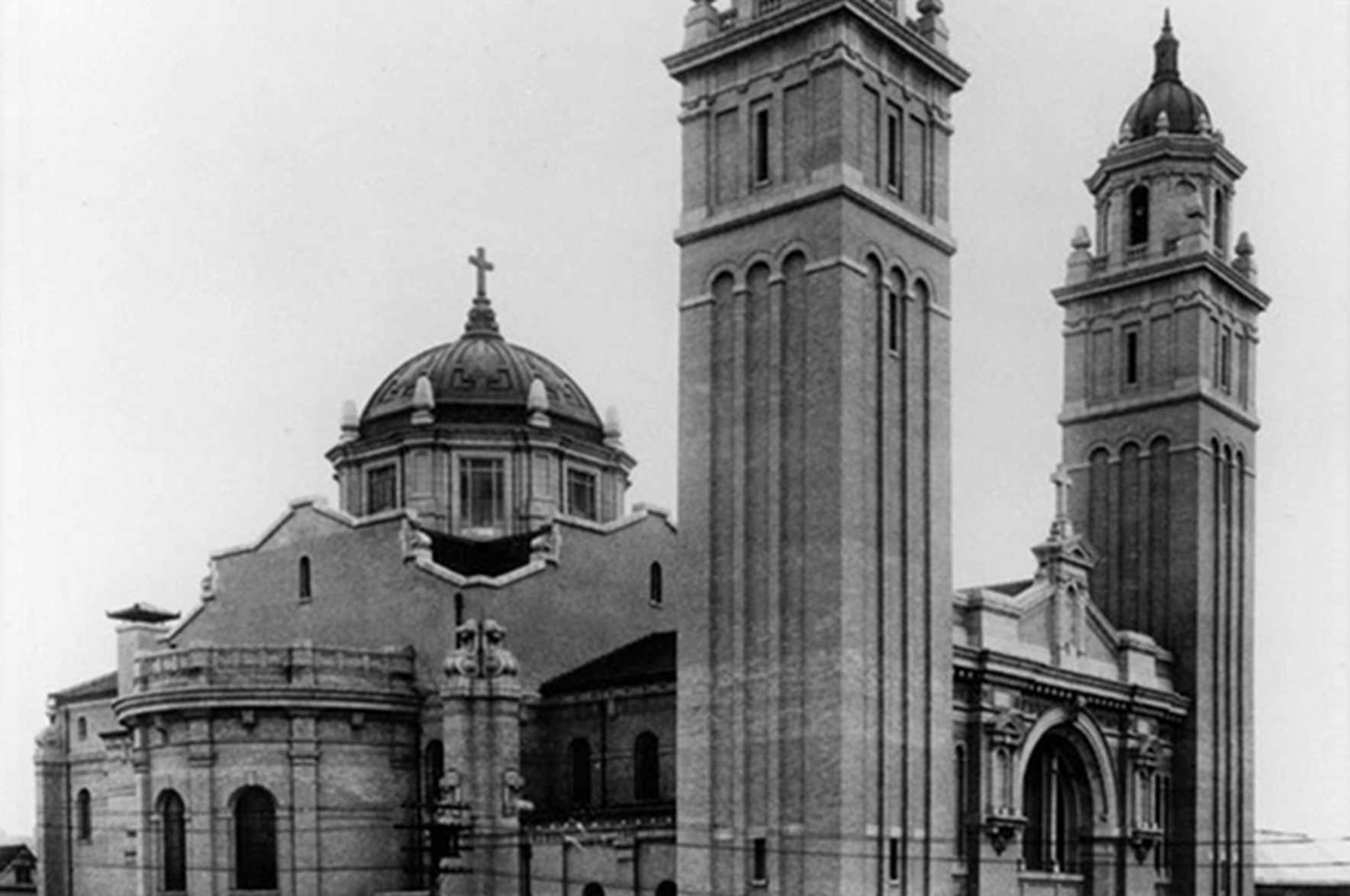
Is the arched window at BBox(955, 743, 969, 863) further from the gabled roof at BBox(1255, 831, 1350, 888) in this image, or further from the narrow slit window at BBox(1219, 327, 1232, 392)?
the gabled roof at BBox(1255, 831, 1350, 888)

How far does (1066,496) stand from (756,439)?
1665cm

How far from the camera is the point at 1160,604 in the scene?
53.3 meters

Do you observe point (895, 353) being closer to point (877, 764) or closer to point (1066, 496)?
point (877, 764)

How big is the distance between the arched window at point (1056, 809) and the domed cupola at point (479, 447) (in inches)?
683

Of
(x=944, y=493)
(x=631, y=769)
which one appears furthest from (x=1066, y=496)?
(x=631, y=769)

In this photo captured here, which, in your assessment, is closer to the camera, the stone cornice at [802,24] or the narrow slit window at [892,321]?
the stone cornice at [802,24]

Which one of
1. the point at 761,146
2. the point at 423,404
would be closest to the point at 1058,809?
the point at 761,146

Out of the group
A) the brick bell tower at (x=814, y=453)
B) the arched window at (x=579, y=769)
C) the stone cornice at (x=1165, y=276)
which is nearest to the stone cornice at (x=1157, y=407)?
the stone cornice at (x=1165, y=276)

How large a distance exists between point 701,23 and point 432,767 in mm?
19933

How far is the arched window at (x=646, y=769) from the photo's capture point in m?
45.3

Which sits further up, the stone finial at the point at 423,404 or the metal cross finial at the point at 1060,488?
the stone finial at the point at 423,404

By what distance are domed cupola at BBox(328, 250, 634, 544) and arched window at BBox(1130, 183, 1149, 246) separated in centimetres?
1867

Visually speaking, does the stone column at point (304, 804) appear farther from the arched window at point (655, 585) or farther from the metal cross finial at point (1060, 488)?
the metal cross finial at point (1060, 488)

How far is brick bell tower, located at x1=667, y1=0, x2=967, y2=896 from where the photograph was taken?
38.1m
